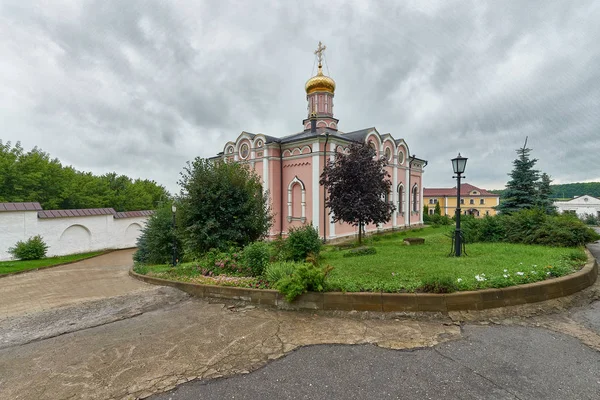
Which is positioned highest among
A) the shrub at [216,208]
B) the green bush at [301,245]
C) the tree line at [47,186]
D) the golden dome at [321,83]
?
the golden dome at [321,83]

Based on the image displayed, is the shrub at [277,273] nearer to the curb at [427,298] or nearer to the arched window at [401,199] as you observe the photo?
the curb at [427,298]

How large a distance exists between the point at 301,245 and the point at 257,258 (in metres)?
1.72

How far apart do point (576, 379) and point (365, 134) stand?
56.3 feet

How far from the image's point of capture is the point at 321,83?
21.3 meters

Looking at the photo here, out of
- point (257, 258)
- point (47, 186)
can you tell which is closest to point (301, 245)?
point (257, 258)

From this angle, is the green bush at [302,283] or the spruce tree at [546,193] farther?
the spruce tree at [546,193]

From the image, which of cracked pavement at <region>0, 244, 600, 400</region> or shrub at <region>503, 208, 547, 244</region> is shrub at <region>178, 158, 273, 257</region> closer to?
cracked pavement at <region>0, 244, 600, 400</region>

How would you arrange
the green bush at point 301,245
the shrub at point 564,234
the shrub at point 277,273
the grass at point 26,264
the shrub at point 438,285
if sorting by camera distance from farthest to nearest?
the grass at point 26,264 < the shrub at point 564,234 < the green bush at point 301,245 < the shrub at point 277,273 < the shrub at point 438,285

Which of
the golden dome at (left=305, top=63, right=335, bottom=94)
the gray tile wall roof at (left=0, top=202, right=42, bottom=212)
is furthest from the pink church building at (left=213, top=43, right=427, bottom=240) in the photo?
the gray tile wall roof at (left=0, top=202, right=42, bottom=212)

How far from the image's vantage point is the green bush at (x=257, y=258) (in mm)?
6582

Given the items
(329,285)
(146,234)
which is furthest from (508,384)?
(146,234)

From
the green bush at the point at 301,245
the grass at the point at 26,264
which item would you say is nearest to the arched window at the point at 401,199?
the green bush at the point at 301,245

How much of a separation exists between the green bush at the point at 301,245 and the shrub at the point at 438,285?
3757mm

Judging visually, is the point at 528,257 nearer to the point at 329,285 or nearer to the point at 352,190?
the point at 329,285
